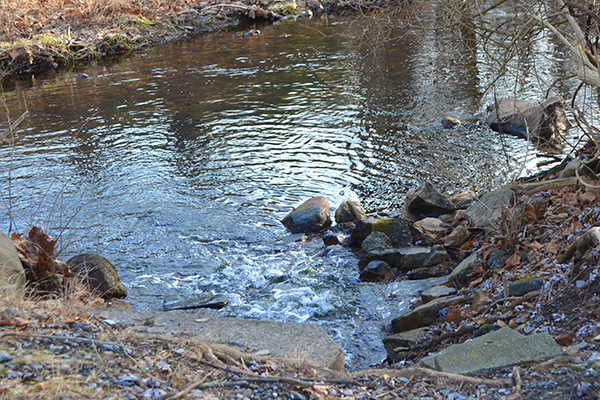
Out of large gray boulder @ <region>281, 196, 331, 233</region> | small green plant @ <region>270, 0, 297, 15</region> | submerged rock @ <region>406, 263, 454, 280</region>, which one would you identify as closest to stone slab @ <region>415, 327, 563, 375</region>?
submerged rock @ <region>406, 263, 454, 280</region>

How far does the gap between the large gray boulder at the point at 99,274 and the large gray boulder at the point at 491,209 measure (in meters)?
3.87

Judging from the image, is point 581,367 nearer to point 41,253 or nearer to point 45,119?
point 41,253

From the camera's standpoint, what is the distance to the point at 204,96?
12.9 m

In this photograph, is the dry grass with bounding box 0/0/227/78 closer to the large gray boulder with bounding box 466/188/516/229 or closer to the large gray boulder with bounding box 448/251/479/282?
the large gray boulder with bounding box 466/188/516/229

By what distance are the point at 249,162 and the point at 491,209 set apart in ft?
15.1

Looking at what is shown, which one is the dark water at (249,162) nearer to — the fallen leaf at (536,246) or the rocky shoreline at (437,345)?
the rocky shoreline at (437,345)

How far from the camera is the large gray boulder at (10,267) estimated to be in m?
4.24

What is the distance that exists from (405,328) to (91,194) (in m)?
→ 5.51

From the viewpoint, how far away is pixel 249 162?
30.6ft

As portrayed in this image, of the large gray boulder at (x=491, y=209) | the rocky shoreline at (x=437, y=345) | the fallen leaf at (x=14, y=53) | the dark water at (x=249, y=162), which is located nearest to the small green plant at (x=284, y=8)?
the dark water at (x=249, y=162)

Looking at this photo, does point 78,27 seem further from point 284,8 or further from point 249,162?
point 249,162

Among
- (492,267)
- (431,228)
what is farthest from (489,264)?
(431,228)

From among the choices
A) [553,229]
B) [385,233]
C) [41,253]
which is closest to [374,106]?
[385,233]

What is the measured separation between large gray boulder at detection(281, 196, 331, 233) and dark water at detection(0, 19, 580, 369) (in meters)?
0.27
